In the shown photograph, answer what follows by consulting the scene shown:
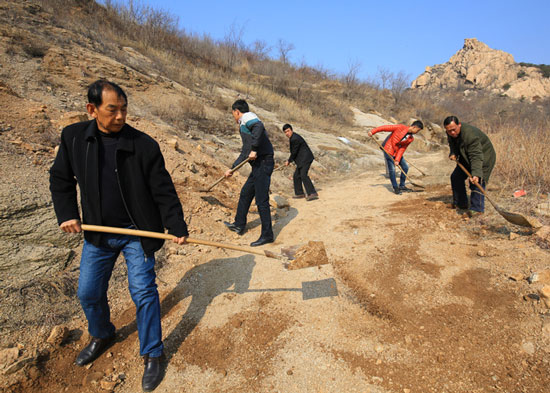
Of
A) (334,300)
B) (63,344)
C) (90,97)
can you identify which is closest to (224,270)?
(334,300)

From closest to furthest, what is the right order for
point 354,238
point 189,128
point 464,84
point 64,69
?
point 354,238 → point 64,69 → point 189,128 → point 464,84

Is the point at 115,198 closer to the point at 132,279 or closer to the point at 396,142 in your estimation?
the point at 132,279

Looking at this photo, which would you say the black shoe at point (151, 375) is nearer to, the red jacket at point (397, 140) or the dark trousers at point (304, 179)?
the dark trousers at point (304, 179)

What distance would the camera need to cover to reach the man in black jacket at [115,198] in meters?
1.84

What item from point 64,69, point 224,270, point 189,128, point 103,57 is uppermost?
point 103,57

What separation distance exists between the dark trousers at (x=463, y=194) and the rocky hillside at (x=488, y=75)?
127 feet

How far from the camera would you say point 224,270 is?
11.1 feet

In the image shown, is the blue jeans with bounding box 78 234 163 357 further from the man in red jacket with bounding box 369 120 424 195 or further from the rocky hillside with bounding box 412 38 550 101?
the rocky hillside with bounding box 412 38 550 101

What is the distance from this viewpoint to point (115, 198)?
6.35 feet

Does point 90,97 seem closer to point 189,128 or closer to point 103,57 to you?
point 189,128

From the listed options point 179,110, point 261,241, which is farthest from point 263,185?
point 179,110

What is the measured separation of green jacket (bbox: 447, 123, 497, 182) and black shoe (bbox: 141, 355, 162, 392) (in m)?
4.37

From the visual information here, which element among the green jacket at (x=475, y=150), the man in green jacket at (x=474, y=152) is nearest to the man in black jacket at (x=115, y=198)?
the man in green jacket at (x=474, y=152)

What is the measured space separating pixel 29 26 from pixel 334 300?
10.4 meters
